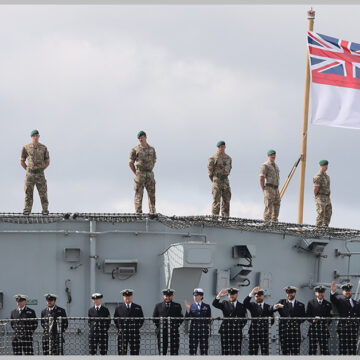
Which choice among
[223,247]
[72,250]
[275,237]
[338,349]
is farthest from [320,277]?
[72,250]

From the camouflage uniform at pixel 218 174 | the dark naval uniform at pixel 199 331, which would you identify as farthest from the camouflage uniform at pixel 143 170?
the dark naval uniform at pixel 199 331

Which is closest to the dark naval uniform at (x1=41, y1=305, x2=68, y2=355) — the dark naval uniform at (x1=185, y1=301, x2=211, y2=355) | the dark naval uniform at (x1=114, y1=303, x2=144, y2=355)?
the dark naval uniform at (x1=114, y1=303, x2=144, y2=355)

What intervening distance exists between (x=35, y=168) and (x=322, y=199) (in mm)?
6142

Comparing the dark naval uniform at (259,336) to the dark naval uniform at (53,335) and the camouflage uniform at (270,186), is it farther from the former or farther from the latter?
the camouflage uniform at (270,186)

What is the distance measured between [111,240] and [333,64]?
6869mm

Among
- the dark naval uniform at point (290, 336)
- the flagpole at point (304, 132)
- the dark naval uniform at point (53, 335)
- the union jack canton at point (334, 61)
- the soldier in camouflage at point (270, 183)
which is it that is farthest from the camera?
the union jack canton at point (334, 61)

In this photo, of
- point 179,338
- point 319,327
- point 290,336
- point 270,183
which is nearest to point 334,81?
point 270,183

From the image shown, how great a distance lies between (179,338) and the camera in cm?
1591

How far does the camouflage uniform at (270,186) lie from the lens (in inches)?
789

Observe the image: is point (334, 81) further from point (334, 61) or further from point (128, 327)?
point (128, 327)

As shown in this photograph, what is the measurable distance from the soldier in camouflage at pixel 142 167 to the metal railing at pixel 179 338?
11.1 ft

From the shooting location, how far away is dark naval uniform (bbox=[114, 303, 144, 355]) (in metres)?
14.8

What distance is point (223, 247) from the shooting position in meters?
17.8

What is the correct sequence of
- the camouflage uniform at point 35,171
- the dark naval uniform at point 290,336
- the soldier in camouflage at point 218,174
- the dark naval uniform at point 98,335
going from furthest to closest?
1. the soldier in camouflage at point 218,174
2. the camouflage uniform at point 35,171
3. the dark naval uniform at point 290,336
4. the dark naval uniform at point 98,335
